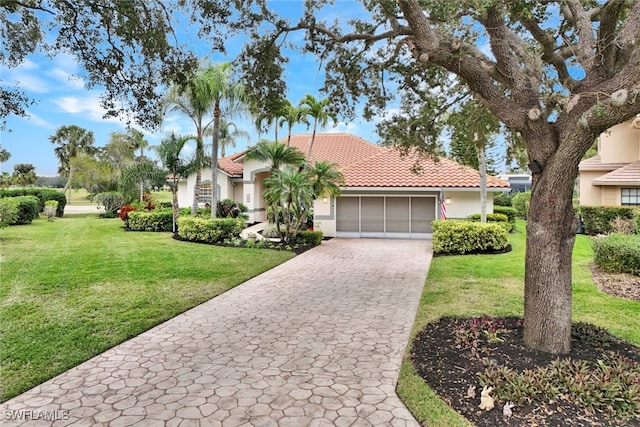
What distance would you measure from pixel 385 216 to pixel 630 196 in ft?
39.7

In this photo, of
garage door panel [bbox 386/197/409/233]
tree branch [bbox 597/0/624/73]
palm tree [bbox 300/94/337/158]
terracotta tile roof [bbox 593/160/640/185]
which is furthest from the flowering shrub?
terracotta tile roof [bbox 593/160/640/185]

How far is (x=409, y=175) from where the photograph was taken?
68.8 feet

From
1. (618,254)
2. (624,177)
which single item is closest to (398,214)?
(624,177)

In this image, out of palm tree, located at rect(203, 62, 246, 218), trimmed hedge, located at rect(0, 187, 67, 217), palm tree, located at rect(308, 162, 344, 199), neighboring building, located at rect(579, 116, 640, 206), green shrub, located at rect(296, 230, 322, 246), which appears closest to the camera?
palm tree, located at rect(203, 62, 246, 218)

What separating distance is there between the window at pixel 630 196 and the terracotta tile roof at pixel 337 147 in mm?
14278

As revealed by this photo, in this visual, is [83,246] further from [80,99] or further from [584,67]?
[584,67]

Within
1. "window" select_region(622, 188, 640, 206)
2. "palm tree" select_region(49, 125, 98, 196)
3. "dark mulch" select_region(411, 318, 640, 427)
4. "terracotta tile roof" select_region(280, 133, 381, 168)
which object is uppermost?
"palm tree" select_region(49, 125, 98, 196)

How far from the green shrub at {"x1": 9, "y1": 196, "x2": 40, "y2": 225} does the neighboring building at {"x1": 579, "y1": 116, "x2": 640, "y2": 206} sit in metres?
31.6

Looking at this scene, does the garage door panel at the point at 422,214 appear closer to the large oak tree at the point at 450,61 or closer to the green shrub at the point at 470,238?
the green shrub at the point at 470,238

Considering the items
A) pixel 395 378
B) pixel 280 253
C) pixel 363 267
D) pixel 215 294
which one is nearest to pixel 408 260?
pixel 363 267

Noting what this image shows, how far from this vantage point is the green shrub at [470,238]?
15180 mm

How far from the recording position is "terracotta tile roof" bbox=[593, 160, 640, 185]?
18188mm

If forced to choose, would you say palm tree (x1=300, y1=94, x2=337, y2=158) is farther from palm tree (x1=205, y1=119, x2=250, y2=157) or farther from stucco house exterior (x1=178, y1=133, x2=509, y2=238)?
palm tree (x1=205, y1=119, x2=250, y2=157)

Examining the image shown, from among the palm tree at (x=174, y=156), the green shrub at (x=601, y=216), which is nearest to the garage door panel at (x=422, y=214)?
the green shrub at (x=601, y=216)
